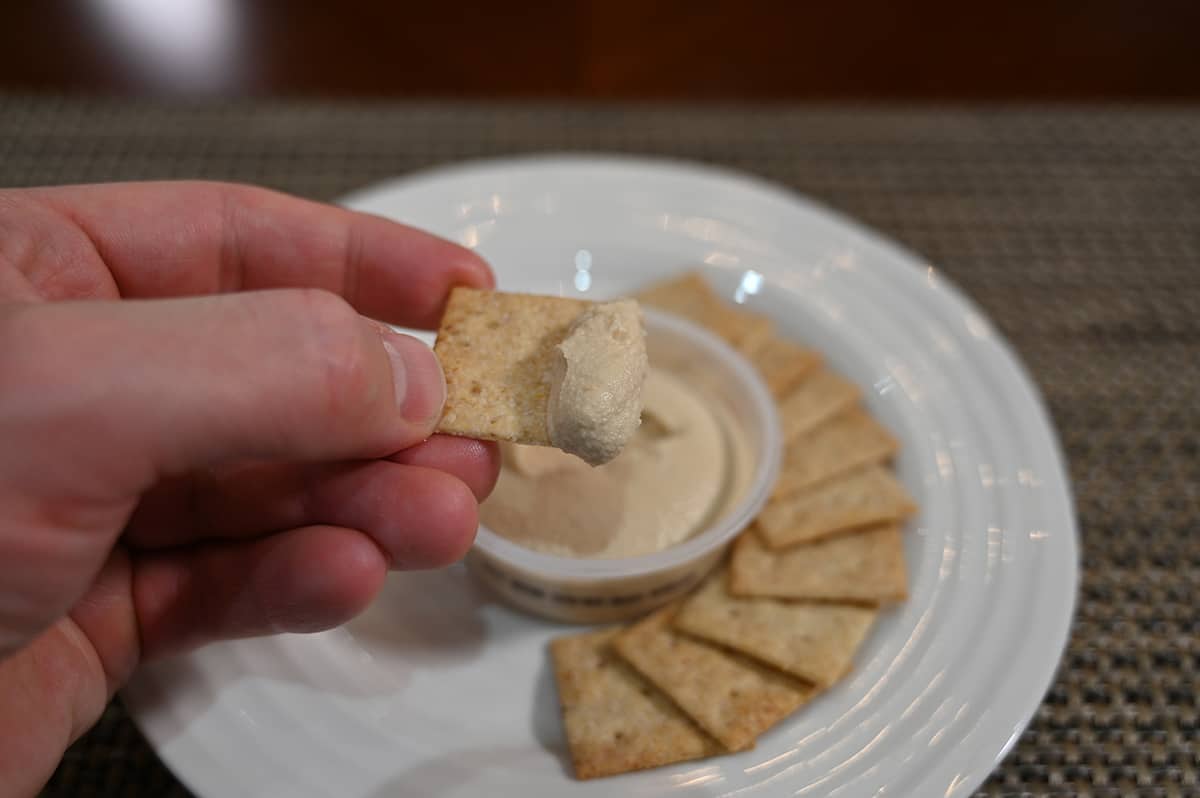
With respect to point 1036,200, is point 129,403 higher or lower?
higher

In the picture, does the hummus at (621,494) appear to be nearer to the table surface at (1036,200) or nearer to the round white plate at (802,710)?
the round white plate at (802,710)

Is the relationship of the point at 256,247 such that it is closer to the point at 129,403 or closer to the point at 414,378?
the point at 414,378

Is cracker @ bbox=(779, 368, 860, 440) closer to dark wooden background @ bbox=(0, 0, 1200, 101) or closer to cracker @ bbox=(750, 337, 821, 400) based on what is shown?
cracker @ bbox=(750, 337, 821, 400)

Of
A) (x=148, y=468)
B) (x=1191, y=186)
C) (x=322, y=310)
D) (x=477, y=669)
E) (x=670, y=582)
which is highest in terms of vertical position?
(x=322, y=310)

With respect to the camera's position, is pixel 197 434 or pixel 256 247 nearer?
pixel 197 434

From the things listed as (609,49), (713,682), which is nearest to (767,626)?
(713,682)

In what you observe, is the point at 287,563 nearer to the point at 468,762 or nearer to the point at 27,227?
the point at 468,762

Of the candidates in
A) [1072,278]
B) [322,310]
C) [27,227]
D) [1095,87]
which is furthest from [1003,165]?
[27,227]

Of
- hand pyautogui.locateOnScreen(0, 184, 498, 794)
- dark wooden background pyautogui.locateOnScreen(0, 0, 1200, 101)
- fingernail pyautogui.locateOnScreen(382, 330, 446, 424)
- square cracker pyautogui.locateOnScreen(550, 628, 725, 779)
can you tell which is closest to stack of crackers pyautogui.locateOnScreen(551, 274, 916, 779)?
square cracker pyautogui.locateOnScreen(550, 628, 725, 779)
